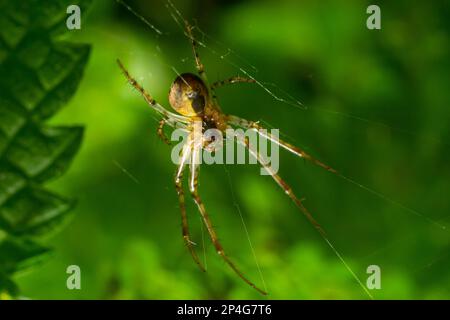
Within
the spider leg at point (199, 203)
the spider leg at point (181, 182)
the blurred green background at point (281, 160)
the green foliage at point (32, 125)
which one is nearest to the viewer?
the green foliage at point (32, 125)

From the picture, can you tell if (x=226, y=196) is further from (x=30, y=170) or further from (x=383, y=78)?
(x=30, y=170)

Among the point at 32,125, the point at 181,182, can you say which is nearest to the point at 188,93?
the point at 181,182

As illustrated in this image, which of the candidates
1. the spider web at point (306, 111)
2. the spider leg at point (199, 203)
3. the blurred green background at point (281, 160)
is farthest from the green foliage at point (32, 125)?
the spider leg at point (199, 203)

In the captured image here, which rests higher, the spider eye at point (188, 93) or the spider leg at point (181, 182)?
the spider eye at point (188, 93)

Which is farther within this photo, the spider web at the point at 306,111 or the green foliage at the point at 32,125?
the spider web at the point at 306,111

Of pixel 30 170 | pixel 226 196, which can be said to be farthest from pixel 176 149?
pixel 30 170

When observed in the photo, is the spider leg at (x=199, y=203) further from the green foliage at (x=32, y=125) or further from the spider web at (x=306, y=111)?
the green foliage at (x=32, y=125)

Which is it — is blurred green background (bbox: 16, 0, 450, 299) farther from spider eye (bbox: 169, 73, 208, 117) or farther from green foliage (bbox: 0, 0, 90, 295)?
green foliage (bbox: 0, 0, 90, 295)

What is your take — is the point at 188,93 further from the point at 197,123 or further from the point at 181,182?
the point at 181,182
